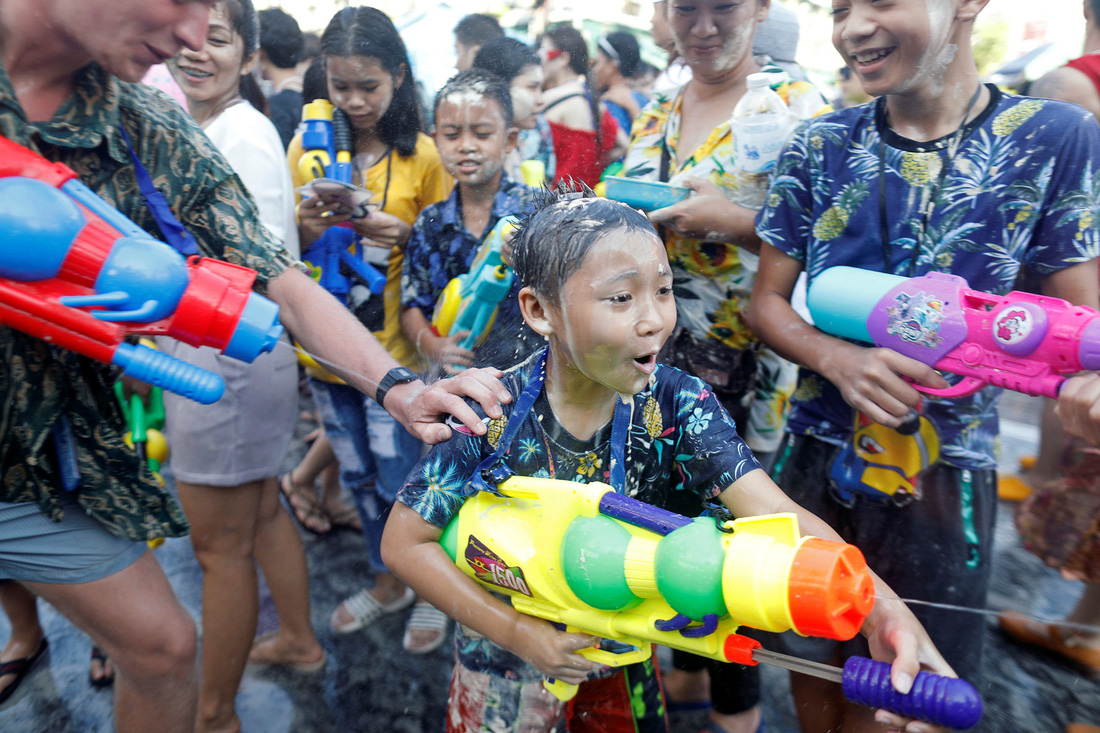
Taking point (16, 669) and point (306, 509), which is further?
point (306, 509)

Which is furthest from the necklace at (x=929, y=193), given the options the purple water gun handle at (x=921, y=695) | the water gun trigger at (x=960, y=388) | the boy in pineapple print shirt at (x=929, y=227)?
the purple water gun handle at (x=921, y=695)

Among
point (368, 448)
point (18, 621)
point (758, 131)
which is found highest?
point (758, 131)

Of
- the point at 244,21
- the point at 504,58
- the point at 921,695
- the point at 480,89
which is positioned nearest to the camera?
the point at 921,695

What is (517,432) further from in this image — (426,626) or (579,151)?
(579,151)

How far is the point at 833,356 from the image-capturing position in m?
1.84

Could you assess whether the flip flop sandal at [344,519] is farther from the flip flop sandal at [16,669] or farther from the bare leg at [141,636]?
the bare leg at [141,636]

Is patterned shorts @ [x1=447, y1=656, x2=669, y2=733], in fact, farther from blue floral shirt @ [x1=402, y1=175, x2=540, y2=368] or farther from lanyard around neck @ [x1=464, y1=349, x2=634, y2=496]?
blue floral shirt @ [x1=402, y1=175, x2=540, y2=368]

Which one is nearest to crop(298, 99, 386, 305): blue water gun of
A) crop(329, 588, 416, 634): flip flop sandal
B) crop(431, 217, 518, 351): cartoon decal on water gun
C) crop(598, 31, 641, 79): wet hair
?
crop(431, 217, 518, 351): cartoon decal on water gun

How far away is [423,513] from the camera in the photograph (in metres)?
1.58

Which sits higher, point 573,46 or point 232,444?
point 573,46

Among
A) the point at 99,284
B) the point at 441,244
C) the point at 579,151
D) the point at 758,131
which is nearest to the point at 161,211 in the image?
the point at 99,284

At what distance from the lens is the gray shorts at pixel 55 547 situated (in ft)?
5.45

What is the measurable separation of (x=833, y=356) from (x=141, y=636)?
1.71m

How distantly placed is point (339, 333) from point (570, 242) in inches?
28.0
